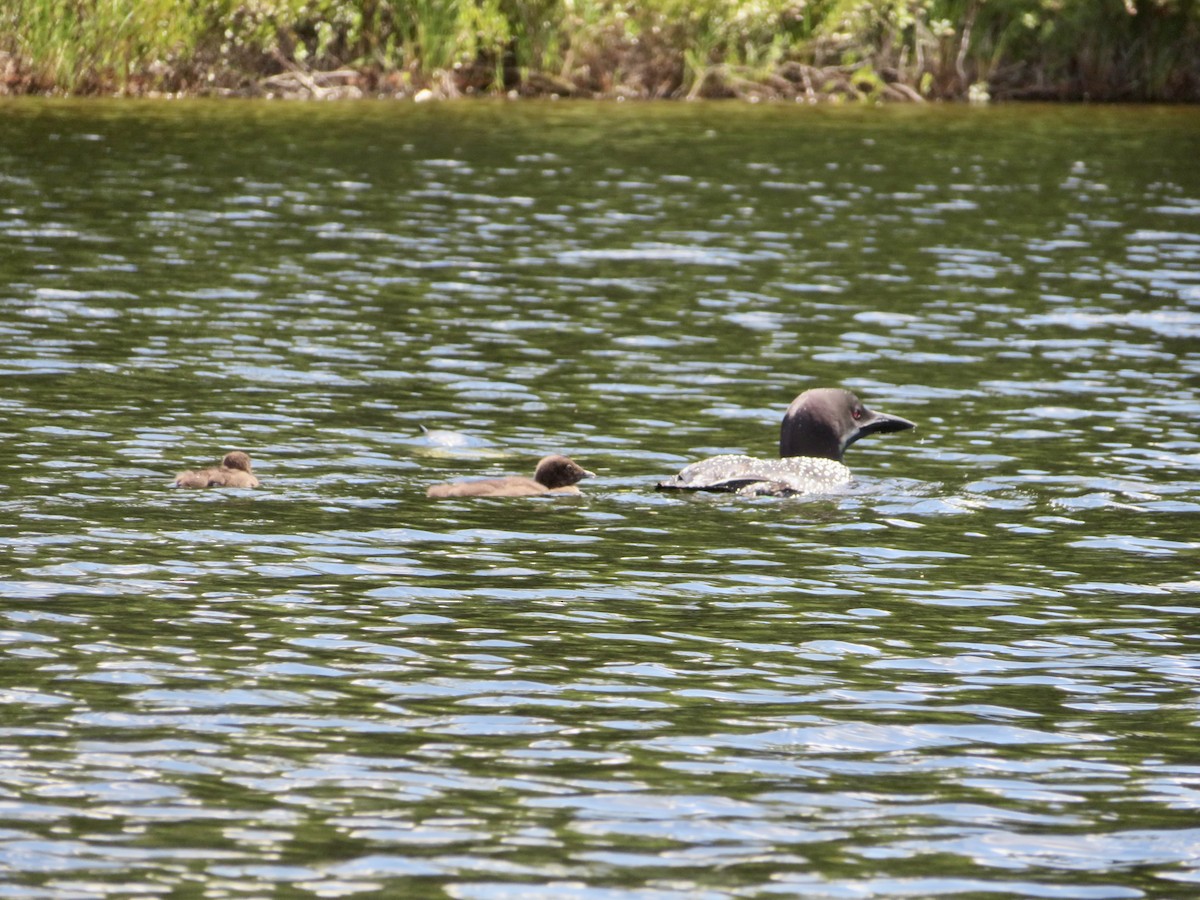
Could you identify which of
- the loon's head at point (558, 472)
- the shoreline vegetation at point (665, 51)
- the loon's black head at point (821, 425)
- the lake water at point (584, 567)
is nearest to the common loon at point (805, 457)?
the loon's black head at point (821, 425)

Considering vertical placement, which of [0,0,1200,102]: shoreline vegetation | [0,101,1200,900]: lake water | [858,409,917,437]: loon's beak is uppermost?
[0,0,1200,102]: shoreline vegetation

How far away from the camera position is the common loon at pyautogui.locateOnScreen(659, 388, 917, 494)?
40.7ft

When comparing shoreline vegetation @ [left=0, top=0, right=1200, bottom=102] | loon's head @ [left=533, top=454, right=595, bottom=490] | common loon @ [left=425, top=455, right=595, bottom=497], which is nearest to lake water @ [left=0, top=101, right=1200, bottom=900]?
common loon @ [left=425, top=455, right=595, bottom=497]

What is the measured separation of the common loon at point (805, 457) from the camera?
12.4 metres

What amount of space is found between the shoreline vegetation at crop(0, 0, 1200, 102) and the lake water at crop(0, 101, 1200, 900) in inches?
531

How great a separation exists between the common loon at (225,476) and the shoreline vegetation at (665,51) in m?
25.9

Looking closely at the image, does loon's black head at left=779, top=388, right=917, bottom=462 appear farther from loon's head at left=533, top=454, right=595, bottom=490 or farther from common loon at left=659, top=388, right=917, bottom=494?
loon's head at left=533, top=454, right=595, bottom=490

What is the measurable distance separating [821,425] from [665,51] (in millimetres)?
30407

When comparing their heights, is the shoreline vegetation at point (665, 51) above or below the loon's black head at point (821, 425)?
above

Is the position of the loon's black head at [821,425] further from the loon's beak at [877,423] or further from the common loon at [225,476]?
the common loon at [225,476]

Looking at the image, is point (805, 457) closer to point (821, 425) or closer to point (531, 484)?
point (821, 425)

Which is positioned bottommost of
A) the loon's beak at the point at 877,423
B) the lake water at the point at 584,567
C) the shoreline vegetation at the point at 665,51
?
the lake water at the point at 584,567

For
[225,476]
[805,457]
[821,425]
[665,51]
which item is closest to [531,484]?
[225,476]

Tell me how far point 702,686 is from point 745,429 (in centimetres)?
654
